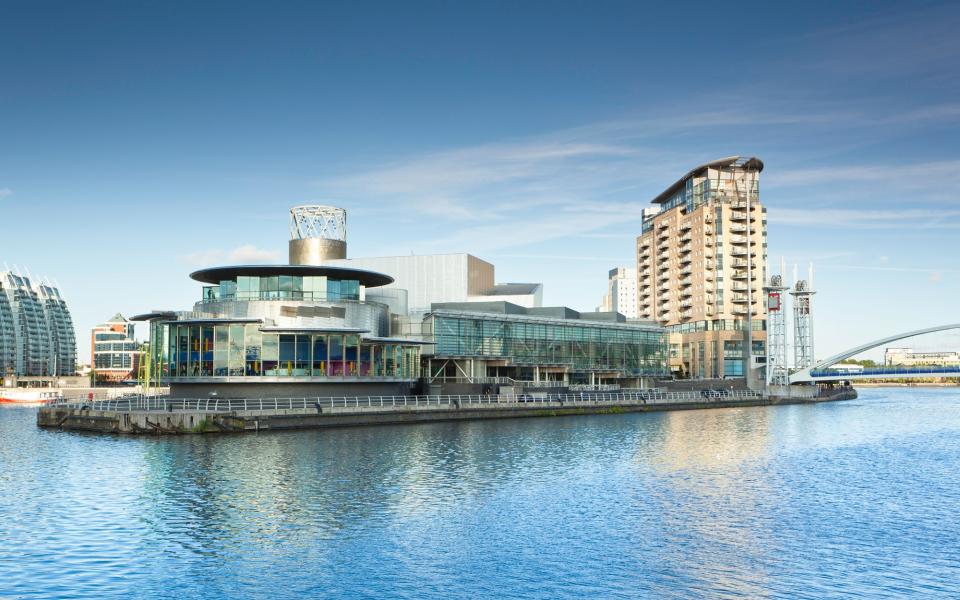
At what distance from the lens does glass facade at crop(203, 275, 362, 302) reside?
87.8m

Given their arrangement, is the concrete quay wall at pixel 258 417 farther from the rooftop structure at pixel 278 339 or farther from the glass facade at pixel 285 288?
the glass facade at pixel 285 288

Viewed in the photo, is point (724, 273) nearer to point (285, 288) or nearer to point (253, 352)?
point (285, 288)

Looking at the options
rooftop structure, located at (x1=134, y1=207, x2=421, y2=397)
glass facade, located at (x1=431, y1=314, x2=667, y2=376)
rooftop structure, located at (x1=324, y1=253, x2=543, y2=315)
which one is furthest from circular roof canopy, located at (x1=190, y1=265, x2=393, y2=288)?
rooftop structure, located at (x1=324, y1=253, x2=543, y2=315)

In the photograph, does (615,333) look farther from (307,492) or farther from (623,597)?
(623,597)

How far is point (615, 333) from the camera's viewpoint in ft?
457

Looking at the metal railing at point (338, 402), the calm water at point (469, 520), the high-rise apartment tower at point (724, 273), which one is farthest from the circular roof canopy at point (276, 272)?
the high-rise apartment tower at point (724, 273)

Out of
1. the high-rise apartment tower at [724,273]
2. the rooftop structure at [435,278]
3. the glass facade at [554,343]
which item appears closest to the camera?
the glass facade at [554,343]

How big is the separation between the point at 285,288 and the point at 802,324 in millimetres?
119500

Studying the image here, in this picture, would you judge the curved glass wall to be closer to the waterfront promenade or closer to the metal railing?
the metal railing

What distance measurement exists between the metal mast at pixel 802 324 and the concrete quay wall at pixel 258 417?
301 feet

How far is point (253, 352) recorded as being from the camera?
80812mm

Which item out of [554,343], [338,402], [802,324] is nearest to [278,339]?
[338,402]

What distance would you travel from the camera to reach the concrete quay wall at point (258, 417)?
225 feet

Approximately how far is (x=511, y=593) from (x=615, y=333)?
115854 millimetres
